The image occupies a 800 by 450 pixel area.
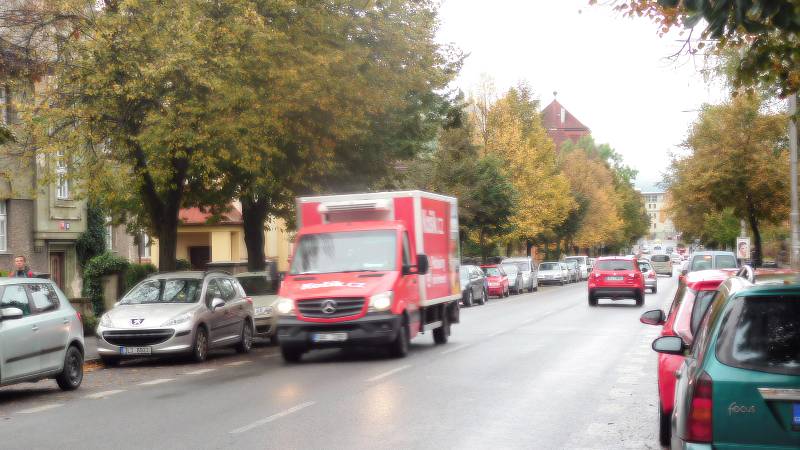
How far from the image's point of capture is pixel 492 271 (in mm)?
47188

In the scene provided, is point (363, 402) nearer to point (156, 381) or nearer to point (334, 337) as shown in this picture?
point (156, 381)

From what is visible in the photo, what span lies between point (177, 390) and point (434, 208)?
7.29 m

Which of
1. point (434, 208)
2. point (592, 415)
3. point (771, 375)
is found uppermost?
point (434, 208)

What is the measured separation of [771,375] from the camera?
5.10m

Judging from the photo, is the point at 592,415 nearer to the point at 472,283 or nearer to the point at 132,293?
the point at 132,293

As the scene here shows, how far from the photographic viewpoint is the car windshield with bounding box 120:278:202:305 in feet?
59.1

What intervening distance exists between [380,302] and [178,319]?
350 centimetres

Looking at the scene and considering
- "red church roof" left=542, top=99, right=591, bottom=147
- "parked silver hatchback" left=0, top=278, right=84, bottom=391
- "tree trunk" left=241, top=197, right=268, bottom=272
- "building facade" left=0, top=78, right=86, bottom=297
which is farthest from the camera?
"red church roof" left=542, top=99, right=591, bottom=147

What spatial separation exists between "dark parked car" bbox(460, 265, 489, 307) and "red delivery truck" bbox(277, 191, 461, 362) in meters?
18.7

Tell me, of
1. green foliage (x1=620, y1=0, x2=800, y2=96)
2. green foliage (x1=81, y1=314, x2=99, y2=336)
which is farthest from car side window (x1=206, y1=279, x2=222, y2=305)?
green foliage (x1=620, y1=0, x2=800, y2=96)

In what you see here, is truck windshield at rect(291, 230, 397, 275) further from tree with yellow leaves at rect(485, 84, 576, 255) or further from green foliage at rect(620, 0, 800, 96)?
tree with yellow leaves at rect(485, 84, 576, 255)

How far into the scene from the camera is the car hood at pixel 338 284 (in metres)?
16.4

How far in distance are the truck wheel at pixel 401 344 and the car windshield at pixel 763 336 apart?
1143 cm

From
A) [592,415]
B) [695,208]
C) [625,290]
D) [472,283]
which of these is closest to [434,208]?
[592,415]
